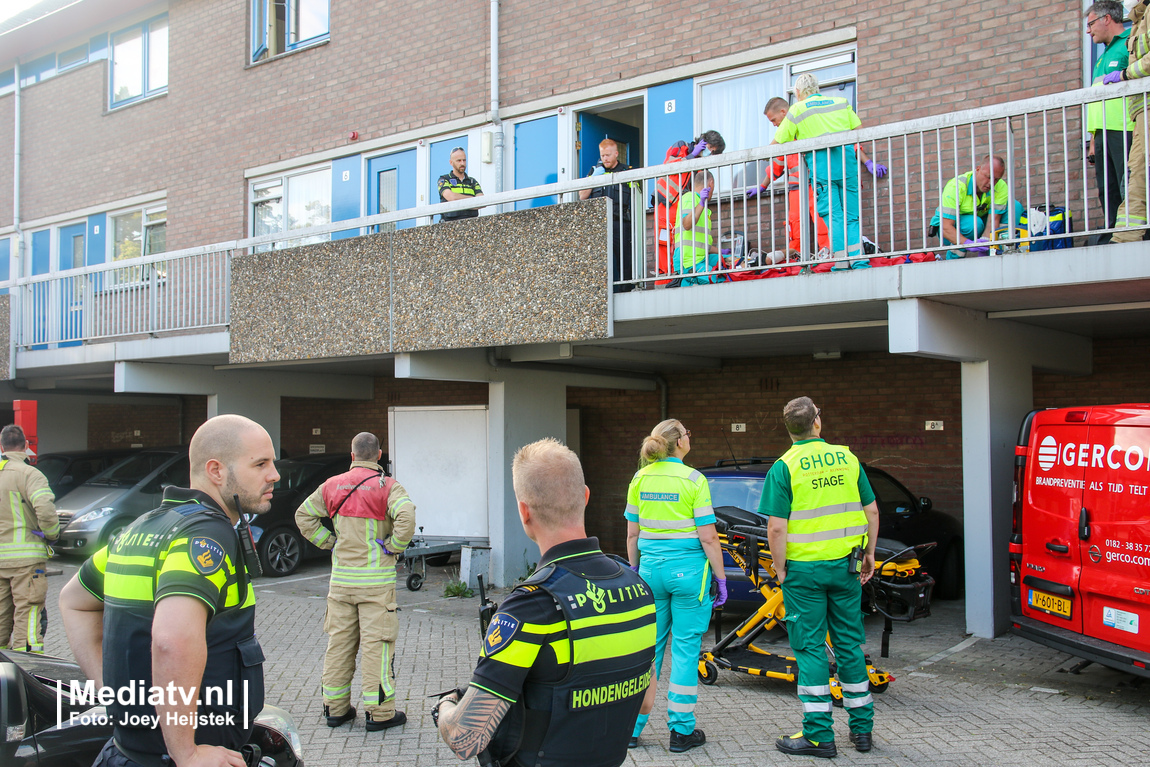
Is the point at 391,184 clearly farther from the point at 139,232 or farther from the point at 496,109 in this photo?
the point at 139,232

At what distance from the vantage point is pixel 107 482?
13.4 m

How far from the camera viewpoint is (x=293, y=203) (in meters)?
14.1

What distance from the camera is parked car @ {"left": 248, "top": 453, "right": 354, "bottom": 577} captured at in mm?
11930

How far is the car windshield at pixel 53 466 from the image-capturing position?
14867 mm

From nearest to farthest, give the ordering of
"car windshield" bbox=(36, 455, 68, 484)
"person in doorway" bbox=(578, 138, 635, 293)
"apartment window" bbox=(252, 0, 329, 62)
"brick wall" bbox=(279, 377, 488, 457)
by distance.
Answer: "person in doorway" bbox=(578, 138, 635, 293) < "apartment window" bbox=(252, 0, 329, 62) < "brick wall" bbox=(279, 377, 488, 457) < "car windshield" bbox=(36, 455, 68, 484)

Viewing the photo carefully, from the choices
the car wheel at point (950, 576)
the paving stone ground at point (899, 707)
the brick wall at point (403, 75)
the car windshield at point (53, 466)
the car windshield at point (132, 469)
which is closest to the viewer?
the paving stone ground at point (899, 707)

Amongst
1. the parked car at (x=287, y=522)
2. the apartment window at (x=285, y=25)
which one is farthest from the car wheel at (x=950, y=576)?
the apartment window at (x=285, y=25)

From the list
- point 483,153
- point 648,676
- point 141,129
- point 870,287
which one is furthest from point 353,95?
point 648,676

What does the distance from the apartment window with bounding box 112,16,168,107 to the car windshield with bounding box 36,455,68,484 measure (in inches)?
259

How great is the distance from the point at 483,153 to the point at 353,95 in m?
2.72

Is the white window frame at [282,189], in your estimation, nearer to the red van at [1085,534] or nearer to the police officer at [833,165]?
the police officer at [833,165]

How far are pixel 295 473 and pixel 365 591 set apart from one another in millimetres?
7912

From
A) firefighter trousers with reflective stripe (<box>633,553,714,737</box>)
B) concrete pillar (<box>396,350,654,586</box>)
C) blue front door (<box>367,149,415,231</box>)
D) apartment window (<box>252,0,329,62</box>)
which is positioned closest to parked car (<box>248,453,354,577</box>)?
concrete pillar (<box>396,350,654,586</box>)

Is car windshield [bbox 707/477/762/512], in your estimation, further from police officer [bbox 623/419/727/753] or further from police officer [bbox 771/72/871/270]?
police officer [bbox 623/419/727/753]
